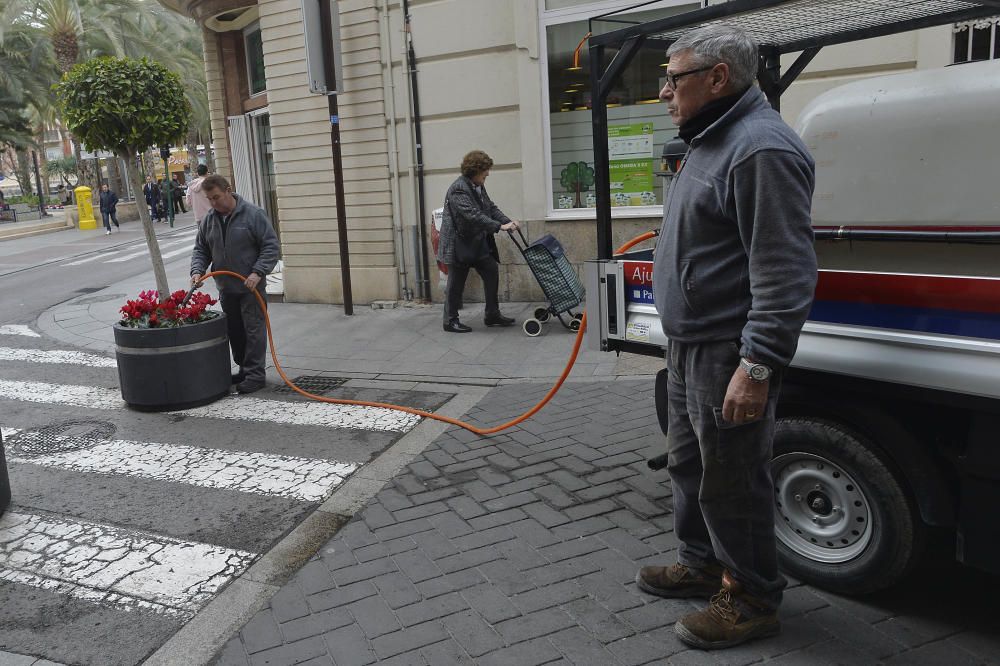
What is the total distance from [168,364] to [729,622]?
5005mm

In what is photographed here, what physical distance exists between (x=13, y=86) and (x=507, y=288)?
30315mm

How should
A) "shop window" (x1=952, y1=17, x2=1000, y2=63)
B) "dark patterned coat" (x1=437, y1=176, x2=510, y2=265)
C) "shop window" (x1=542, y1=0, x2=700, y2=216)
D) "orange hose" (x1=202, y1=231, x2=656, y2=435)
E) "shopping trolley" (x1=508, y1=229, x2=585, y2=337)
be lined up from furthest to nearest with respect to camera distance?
"shop window" (x1=542, y1=0, x2=700, y2=216) < "dark patterned coat" (x1=437, y1=176, x2=510, y2=265) < "shopping trolley" (x1=508, y1=229, x2=585, y2=337) < "shop window" (x1=952, y1=17, x2=1000, y2=63) < "orange hose" (x1=202, y1=231, x2=656, y2=435)

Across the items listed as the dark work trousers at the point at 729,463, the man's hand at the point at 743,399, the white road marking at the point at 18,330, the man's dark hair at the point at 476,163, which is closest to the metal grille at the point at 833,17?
the dark work trousers at the point at 729,463

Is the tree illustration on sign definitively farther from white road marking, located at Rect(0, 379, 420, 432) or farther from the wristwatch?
the wristwatch

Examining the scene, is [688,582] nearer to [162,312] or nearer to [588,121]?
[162,312]

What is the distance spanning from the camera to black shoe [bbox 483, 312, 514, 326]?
8.80 meters

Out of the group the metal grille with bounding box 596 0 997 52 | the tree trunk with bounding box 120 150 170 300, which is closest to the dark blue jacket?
the tree trunk with bounding box 120 150 170 300

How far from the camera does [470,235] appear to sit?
8641 millimetres

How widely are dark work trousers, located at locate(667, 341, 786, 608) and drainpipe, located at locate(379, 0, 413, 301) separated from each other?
7.81 meters

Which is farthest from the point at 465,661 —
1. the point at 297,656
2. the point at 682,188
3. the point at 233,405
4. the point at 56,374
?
the point at 56,374

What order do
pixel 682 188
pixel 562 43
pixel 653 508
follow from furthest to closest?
pixel 562 43
pixel 653 508
pixel 682 188

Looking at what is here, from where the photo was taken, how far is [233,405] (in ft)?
22.0

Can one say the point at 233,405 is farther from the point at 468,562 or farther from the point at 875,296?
the point at 875,296

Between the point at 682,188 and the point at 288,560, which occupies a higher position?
the point at 682,188
